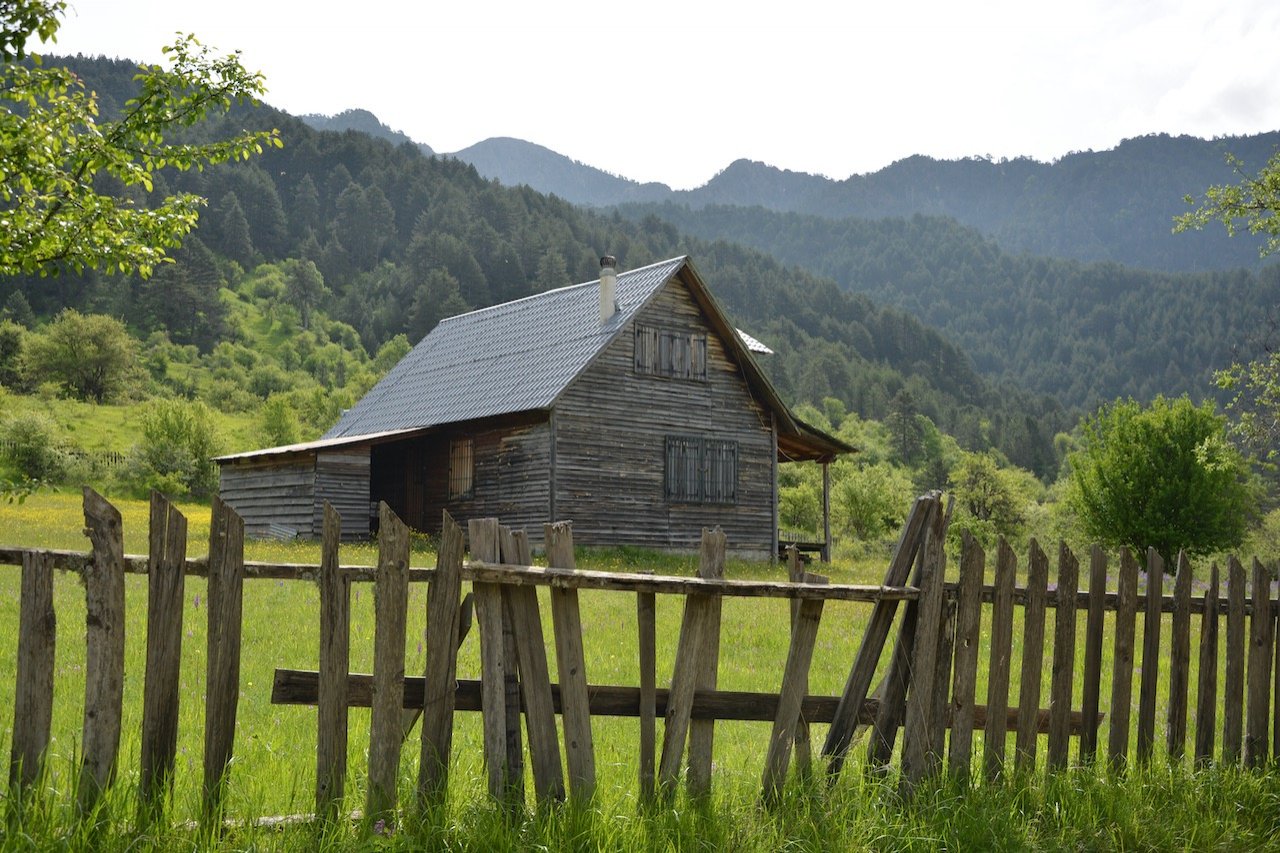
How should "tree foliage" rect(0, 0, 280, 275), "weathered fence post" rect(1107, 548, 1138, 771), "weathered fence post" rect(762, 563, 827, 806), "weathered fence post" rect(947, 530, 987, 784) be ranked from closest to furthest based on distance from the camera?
"weathered fence post" rect(762, 563, 827, 806)
"weathered fence post" rect(947, 530, 987, 784)
"weathered fence post" rect(1107, 548, 1138, 771)
"tree foliage" rect(0, 0, 280, 275)

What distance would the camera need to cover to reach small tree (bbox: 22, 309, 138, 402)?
246ft

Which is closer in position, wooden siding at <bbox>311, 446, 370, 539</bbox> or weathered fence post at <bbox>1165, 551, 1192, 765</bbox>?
weathered fence post at <bbox>1165, 551, 1192, 765</bbox>

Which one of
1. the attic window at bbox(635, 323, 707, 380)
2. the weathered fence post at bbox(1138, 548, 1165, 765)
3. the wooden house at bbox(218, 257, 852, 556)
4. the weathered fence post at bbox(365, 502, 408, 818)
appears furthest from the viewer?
the attic window at bbox(635, 323, 707, 380)

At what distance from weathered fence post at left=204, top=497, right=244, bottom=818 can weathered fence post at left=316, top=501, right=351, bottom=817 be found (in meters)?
0.36

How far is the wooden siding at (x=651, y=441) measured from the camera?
27359mm

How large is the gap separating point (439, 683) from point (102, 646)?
1.40 m

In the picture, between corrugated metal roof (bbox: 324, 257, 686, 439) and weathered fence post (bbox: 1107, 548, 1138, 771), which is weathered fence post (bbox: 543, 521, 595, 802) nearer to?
weathered fence post (bbox: 1107, 548, 1138, 771)

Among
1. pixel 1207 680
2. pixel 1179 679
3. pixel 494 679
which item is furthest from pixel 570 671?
pixel 1207 680

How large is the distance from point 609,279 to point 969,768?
2343 centimetres

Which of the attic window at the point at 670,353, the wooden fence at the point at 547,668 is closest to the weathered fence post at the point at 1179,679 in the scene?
the wooden fence at the point at 547,668

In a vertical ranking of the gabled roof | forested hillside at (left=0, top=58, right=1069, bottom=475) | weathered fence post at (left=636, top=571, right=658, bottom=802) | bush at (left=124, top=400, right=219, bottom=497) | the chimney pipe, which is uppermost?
forested hillside at (left=0, top=58, right=1069, bottom=475)

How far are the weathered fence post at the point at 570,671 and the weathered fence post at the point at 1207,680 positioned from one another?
13.7 ft

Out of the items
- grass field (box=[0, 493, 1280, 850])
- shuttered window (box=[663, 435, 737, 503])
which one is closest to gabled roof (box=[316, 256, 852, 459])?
shuttered window (box=[663, 435, 737, 503])

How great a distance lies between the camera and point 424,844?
5.02 meters
